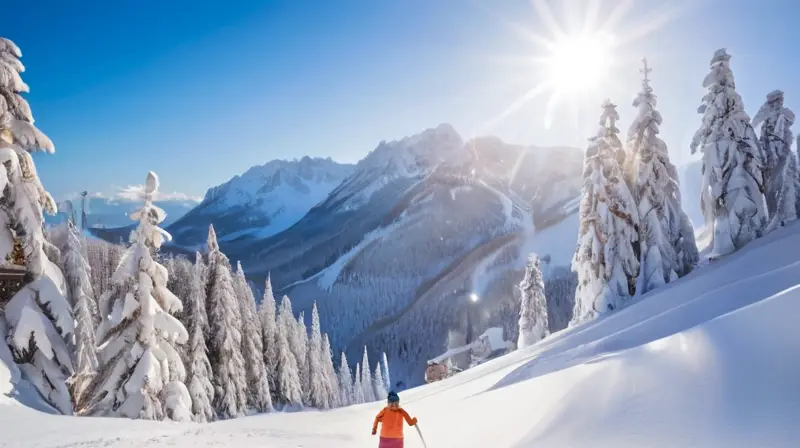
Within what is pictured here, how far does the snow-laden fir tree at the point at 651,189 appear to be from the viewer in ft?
85.1

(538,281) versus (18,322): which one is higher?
(538,281)

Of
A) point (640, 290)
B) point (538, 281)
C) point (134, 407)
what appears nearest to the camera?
point (134, 407)

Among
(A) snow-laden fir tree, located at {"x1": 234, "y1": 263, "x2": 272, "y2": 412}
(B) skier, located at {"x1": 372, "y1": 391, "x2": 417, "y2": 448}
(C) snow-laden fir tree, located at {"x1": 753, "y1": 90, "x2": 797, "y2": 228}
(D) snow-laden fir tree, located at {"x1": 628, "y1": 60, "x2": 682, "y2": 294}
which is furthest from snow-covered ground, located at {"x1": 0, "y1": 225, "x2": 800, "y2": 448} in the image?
(A) snow-laden fir tree, located at {"x1": 234, "y1": 263, "x2": 272, "y2": 412}

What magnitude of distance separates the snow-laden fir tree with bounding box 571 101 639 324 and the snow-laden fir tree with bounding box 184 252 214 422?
21719 mm

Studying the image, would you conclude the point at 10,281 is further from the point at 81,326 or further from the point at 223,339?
the point at 223,339

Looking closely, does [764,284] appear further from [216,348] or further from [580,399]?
[216,348]

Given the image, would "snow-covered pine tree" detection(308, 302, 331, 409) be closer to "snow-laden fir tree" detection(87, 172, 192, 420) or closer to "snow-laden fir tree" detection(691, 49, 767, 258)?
"snow-laden fir tree" detection(87, 172, 192, 420)

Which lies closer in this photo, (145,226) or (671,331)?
(671,331)

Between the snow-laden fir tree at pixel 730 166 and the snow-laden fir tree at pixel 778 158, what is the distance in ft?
8.82

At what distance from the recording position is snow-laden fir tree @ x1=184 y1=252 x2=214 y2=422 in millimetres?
28141

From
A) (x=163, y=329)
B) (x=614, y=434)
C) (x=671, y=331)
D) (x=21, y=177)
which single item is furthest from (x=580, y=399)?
(x=21, y=177)

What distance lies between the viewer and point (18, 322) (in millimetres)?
14344

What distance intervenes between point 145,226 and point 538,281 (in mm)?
31912

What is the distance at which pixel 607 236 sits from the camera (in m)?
26.7
